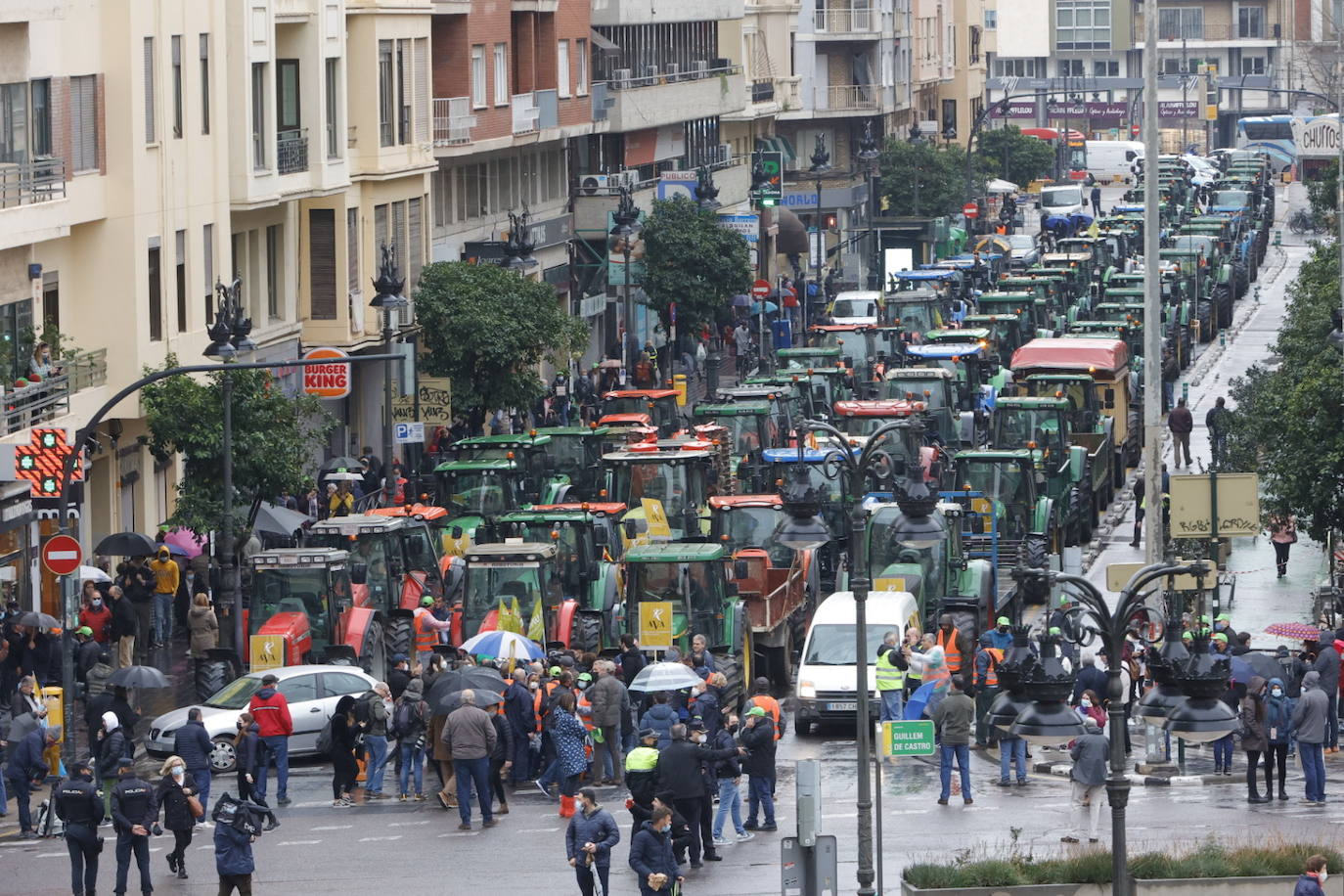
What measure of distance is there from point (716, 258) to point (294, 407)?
28.5 meters

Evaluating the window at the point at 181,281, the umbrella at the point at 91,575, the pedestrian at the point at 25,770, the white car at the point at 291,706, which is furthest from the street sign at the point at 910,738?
the window at the point at 181,281

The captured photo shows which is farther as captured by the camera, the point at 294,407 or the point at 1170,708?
the point at 294,407

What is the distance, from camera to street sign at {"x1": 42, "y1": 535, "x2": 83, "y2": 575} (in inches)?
1211

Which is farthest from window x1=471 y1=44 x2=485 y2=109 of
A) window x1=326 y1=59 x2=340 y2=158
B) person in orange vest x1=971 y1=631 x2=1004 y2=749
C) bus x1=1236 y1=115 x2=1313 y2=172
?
bus x1=1236 y1=115 x2=1313 y2=172

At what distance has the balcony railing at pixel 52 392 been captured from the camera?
3719 cm

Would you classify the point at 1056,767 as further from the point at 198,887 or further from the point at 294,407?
the point at 294,407

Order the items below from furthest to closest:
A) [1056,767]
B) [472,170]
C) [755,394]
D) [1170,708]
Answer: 1. [472,170]
2. [755,394]
3. [1056,767]
4. [1170,708]

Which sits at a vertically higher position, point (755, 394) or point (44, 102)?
point (44, 102)

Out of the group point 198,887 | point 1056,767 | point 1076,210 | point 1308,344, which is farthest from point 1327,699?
point 1076,210

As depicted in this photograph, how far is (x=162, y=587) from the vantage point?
38.2 meters

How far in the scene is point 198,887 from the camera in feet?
82.4

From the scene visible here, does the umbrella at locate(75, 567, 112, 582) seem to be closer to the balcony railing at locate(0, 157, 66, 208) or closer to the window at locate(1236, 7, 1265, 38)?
the balcony railing at locate(0, 157, 66, 208)

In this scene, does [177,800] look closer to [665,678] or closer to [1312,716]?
[665,678]

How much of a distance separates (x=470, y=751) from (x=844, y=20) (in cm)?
7948
